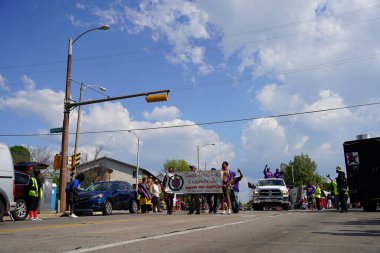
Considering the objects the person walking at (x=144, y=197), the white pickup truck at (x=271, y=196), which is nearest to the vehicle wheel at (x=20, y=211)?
the person walking at (x=144, y=197)

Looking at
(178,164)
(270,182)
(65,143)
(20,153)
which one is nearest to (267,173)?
(270,182)

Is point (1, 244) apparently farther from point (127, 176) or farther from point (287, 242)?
point (127, 176)

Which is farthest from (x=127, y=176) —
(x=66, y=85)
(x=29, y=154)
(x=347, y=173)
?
(x=347, y=173)

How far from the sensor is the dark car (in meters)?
17.8

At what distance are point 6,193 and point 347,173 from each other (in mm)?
14051

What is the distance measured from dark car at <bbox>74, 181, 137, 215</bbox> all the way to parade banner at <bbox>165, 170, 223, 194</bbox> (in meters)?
2.23

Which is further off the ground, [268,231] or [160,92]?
[160,92]

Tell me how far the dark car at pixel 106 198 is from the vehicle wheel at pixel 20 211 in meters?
3.64

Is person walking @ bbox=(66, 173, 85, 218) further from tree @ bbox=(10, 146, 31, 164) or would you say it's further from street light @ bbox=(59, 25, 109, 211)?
tree @ bbox=(10, 146, 31, 164)

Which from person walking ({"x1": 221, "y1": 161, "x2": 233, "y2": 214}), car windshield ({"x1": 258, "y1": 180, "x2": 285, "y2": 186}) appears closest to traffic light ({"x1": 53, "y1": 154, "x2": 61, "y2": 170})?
person walking ({"x1": 221, "y1": 161, "x2": 233, "y2": 214})

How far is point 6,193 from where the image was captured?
11.6m

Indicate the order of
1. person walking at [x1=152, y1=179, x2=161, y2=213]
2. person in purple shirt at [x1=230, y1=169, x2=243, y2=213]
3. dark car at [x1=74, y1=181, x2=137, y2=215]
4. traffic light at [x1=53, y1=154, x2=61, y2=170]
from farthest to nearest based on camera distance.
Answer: traffic light at [x1=53, y1=154, x2=61, y2=170], person walking at [x1=152, y1=179, x2=161, y2=213], dark car at [x1=74, y1=181, x2=137, y2=215], person in purple shirt at [x1=230, y1=169, x2=243, y2=213]

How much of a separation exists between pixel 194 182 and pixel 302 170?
86.5m

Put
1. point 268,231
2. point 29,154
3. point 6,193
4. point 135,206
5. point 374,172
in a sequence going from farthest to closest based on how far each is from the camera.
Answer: point 29,154 < point 135,206 < point 374,172 < point 6,193 < point 268,231
